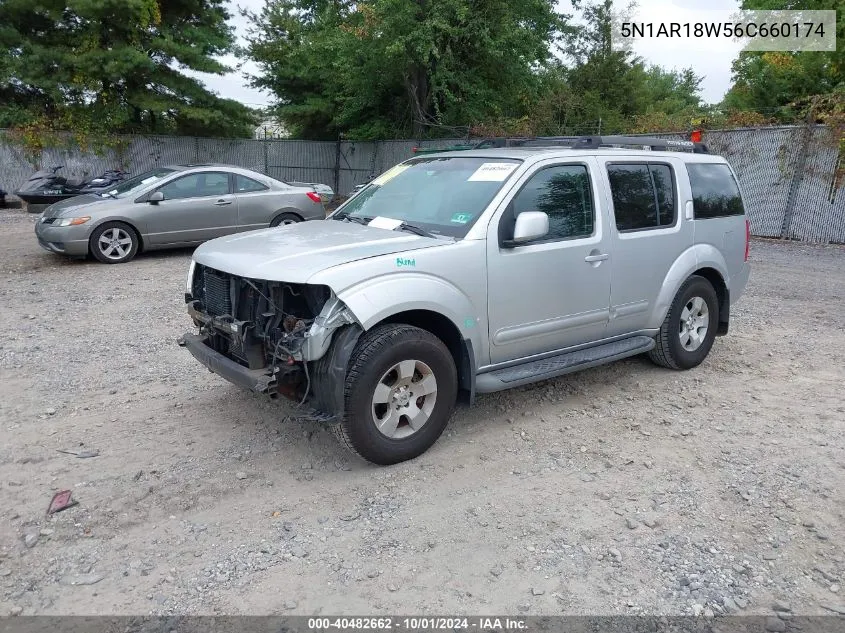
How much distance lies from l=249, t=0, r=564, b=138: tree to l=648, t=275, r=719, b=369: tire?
46.4 ft

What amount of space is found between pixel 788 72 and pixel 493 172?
22.9m

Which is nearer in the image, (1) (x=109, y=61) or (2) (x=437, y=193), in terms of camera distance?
(2) (x=437, y=193)

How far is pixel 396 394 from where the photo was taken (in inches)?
157

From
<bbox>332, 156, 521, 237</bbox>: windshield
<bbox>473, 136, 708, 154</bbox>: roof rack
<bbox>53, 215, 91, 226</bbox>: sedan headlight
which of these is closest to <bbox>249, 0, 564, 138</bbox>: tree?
<bbox>53, 215, 91, 226</bbox>: sedan headlight

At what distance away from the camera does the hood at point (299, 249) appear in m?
3.80

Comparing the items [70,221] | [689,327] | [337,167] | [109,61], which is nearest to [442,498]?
[689,327]

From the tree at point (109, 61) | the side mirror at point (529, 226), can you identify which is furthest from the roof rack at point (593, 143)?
the tree at point (109, 61)

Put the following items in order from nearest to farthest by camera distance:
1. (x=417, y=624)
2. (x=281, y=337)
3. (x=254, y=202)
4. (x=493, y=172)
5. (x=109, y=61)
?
(x=417, y=624) < (x=281, y=337) < (x=493, y=172) < (x=254, y=202) < (x=109, y=61)

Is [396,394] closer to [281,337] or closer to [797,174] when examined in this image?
[281,337]

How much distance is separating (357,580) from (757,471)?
2602 mm

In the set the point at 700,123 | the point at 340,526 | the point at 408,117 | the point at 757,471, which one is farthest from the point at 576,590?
the point at 408,117

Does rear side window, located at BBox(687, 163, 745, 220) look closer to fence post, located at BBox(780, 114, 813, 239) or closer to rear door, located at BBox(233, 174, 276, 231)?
rear door, located at BBox(233, 174, 276, 231)

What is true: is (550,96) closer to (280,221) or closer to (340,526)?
(280,221)

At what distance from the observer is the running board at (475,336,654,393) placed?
14.3 feet
